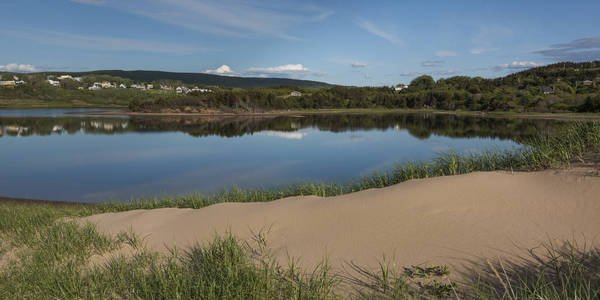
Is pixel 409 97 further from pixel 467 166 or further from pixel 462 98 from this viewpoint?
pixel 467 166

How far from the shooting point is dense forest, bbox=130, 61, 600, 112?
6128 centimetres

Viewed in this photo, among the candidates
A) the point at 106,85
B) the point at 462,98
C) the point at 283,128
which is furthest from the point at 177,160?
the point at 106,85

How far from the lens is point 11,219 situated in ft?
24.7

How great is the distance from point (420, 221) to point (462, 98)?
87897 mm

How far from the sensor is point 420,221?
516cm

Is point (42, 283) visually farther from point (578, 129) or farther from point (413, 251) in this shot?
point (578, 129)

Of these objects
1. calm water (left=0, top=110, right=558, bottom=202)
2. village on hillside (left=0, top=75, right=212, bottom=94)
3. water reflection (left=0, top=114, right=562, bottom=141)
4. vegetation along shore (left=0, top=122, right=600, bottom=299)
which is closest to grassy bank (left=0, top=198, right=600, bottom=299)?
vegetation along shore (left=0, top=122, right=600, bottom=299)

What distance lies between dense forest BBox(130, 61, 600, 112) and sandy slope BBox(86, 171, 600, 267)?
193ft

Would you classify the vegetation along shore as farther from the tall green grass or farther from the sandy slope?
the tall green grass

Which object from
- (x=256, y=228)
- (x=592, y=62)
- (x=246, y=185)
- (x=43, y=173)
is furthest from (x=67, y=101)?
(x=592, y=62)

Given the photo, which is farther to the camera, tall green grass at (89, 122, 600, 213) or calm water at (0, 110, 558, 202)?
calm water at (0, 110, 558, 202)

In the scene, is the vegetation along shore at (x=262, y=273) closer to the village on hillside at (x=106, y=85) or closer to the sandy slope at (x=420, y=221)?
the sandy slope at (x=420, y=221)

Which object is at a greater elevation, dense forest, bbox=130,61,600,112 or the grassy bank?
dense forest, bbox=130,61,600,112

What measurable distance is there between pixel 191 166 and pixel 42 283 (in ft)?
54.9
